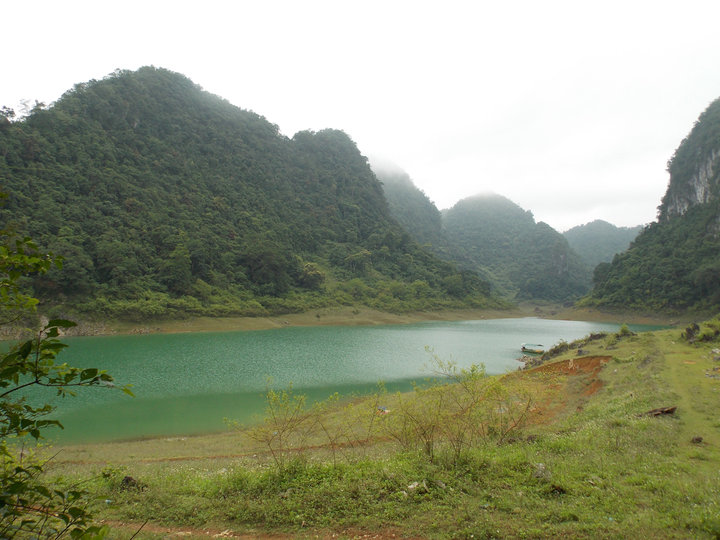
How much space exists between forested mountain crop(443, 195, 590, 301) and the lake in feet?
343

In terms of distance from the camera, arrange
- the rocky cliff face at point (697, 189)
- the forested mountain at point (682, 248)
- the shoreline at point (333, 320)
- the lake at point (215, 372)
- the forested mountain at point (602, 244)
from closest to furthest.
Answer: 1. the lake at point (215, 372)
2. the shoreline at point (333, 320)
3. the forested mountain at point (682, 248)
4. the rocky cliff face at point (697, 189)
5. the forested mountain at point (602, 244)

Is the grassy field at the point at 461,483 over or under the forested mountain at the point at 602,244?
under

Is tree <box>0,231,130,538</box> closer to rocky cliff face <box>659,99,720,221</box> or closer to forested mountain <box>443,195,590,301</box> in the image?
rocky cliff face <box>659,99,720,221</box>

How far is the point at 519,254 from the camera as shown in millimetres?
166125

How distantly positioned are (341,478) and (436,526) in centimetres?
195

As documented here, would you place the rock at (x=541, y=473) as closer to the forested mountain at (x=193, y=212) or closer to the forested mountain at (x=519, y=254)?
the forested mountain at (x=193, y=212)

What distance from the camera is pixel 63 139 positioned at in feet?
189

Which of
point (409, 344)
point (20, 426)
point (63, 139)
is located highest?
point (63, 139)

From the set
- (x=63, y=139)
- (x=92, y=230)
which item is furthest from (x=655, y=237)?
(x=63, y=139)

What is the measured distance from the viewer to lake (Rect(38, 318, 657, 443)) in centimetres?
1429

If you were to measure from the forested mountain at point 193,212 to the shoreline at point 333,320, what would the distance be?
6.90ft

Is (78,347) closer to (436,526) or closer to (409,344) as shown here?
(409,344)

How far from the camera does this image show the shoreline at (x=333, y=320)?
40.4m

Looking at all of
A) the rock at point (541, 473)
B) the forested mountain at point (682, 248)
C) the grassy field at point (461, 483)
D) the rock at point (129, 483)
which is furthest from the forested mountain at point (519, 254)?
the rock at point (129, 483)
